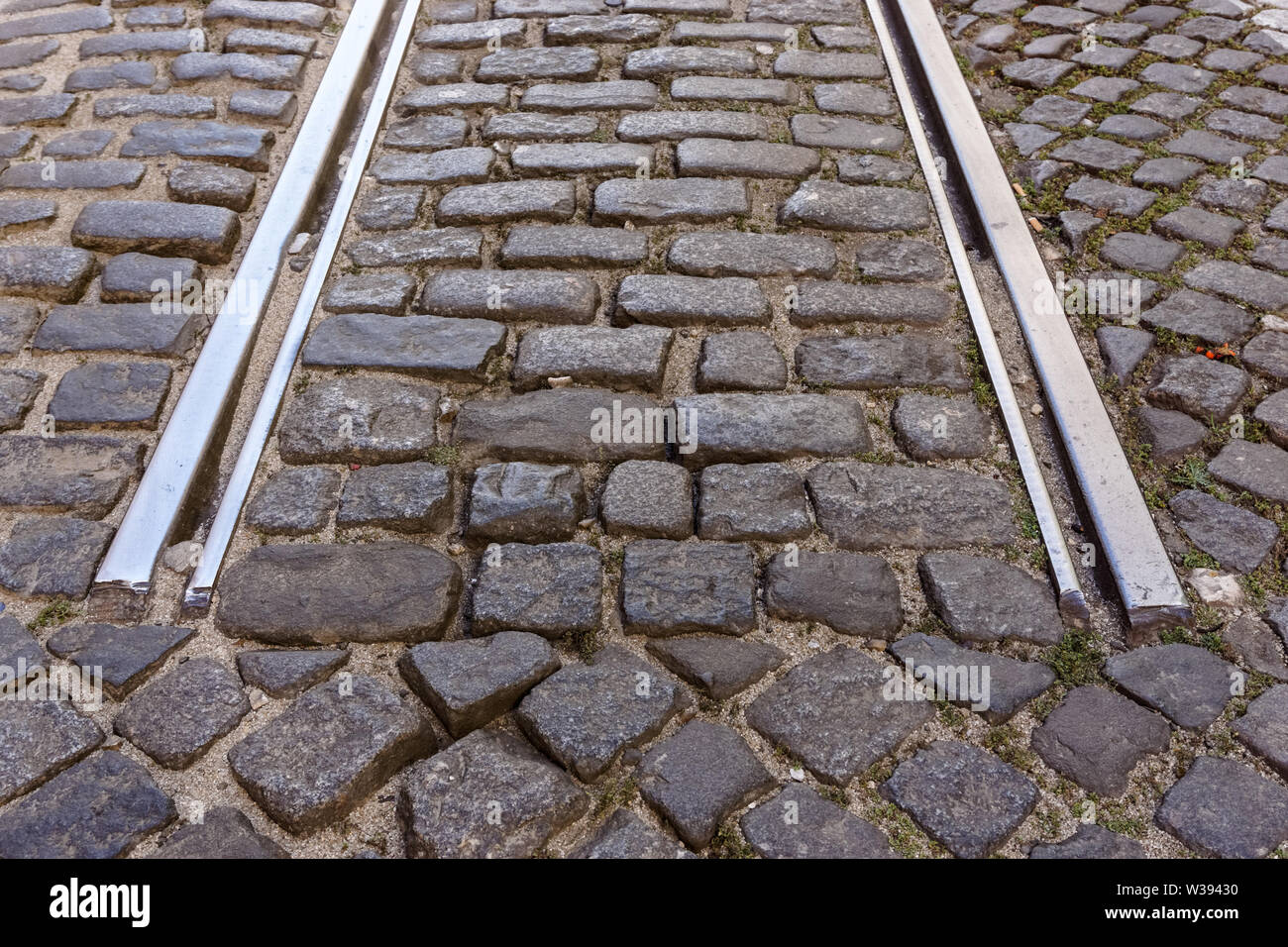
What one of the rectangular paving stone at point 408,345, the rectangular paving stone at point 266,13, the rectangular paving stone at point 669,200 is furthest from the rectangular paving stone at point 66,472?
the rectangular paving stone at point 266,13

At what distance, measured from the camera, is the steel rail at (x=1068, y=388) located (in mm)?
2535

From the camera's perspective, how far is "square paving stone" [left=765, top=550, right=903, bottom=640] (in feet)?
8.09

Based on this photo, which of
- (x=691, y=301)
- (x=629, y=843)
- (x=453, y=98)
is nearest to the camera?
(x=629, y=843)

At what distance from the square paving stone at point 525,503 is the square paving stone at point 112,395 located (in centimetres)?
101

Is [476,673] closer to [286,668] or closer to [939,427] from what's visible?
[286,668]

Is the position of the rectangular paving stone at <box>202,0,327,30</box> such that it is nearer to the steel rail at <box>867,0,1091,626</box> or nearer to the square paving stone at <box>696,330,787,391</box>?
the steel rail at <box>867,0,1091,626</box>

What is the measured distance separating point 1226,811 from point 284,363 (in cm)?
266

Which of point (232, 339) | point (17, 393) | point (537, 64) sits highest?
point (537, 64)

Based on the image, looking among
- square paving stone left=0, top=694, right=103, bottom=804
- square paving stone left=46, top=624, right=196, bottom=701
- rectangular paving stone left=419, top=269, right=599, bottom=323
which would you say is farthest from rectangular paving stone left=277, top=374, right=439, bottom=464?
square paving stone left=0, top=694, right=103, bottom=804

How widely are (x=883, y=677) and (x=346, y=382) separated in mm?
1733

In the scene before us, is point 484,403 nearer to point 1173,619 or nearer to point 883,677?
point 883,677

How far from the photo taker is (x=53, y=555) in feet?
8.55

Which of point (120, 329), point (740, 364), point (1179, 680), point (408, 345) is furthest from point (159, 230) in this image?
point (1179, 680)

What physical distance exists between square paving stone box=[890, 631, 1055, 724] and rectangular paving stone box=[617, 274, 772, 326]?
1.25 meters
